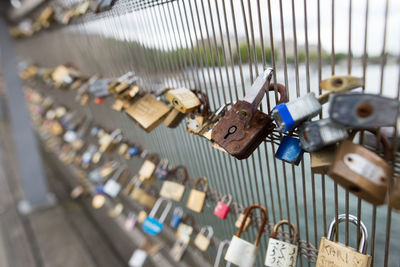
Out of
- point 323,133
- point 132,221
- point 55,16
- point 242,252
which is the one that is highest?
point 55,16

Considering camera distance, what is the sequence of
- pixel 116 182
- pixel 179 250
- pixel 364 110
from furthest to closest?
pixel 116 182
pixel 179 250
pixel 364 110

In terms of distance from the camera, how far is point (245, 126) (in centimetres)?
69

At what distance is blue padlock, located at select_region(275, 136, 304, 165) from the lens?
2.17ft

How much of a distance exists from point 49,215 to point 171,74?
3442mm

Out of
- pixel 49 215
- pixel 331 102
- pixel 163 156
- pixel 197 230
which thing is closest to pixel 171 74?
pixel 163 156

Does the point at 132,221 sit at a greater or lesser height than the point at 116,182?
lesser

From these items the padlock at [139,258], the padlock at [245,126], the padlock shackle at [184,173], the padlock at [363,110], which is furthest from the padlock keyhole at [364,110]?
the padlock at [139,258]

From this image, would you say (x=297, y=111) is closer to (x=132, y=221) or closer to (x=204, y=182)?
(x=204, y=182)

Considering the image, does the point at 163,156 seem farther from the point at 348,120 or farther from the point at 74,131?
the point at 74,131

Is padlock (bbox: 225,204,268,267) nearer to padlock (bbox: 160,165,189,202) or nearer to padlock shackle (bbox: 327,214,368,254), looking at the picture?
padlock shackle (bbox: 327,214,368,254)

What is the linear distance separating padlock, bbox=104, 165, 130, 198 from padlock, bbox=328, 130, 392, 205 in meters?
1.68

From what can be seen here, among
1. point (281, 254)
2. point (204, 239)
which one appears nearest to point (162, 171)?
point (204, 239)

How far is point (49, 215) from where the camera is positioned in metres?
3.68

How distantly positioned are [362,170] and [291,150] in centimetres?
18
